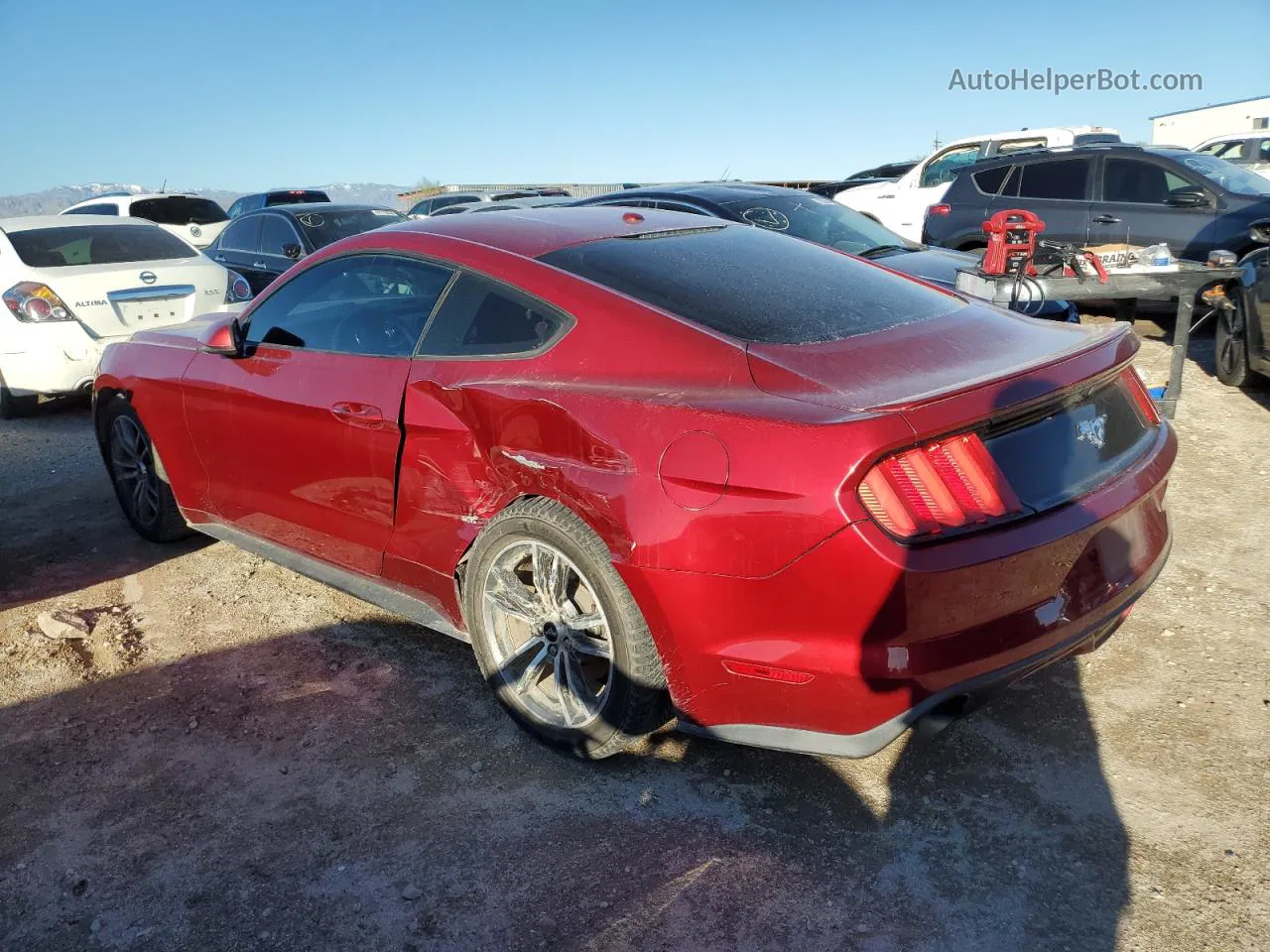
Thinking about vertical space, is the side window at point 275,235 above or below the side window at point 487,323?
above

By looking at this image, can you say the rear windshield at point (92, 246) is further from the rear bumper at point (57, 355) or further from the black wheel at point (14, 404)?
the black wheel at point (14, 404)

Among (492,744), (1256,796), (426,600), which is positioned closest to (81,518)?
(426,600)

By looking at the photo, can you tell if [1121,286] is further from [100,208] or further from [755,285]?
[100,208]

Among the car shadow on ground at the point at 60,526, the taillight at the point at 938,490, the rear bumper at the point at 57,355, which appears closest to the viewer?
the taillight at the point at 938,490

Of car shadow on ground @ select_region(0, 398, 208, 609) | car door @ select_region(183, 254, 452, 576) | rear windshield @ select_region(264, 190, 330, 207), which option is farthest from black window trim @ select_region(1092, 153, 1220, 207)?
rear windshield @ select_region(264, 190, 330, 207)

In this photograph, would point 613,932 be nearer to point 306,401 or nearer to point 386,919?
point 386,919

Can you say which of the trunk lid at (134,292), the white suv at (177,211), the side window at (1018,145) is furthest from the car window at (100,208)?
the side window at (1018,145)

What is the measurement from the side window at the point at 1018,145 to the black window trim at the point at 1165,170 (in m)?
3.76

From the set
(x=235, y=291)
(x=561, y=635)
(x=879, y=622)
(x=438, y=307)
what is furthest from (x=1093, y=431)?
(x=235, y=291)

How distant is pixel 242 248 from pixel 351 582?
8.58 meters

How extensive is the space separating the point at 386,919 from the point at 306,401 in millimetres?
1844

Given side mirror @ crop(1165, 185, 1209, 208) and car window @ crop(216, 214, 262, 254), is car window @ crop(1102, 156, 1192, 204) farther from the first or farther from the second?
car window @ crop(216, 214, 262, 254)

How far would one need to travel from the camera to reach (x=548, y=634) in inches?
119

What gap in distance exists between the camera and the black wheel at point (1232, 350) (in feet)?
22.6
